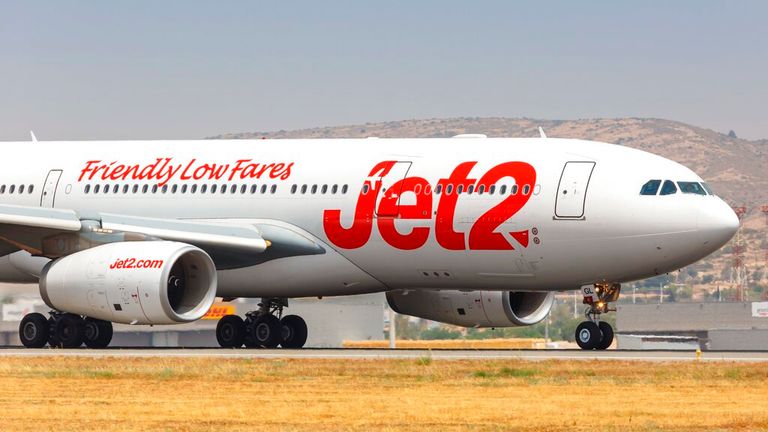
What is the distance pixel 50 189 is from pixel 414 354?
37.6ft

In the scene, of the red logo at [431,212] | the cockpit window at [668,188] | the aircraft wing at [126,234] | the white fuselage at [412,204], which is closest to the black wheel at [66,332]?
the aircraft wing at [126,234]

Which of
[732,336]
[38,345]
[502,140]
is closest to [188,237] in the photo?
[38,345]

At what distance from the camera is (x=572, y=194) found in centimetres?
3412

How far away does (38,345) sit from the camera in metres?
A: 38.0

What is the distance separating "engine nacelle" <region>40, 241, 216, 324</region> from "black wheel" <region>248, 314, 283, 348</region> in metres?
4.18

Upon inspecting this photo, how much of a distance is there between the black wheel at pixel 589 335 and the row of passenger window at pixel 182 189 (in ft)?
25.3

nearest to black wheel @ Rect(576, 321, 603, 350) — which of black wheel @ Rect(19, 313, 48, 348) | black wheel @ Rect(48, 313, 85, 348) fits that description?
black wheel @ Rect(48, 313, 85, 348)

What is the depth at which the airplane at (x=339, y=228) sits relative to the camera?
3403 centimetres

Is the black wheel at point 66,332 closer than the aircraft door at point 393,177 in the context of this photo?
No

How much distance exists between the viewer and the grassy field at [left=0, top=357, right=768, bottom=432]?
809 inches

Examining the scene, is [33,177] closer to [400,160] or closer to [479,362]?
[400,160]

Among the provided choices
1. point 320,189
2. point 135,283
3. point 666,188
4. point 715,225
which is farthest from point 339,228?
point 715,225

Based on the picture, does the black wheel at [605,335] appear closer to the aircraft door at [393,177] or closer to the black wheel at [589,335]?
the black wheel at [589,335]

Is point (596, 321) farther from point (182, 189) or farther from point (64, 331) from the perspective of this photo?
point (64, 331)
